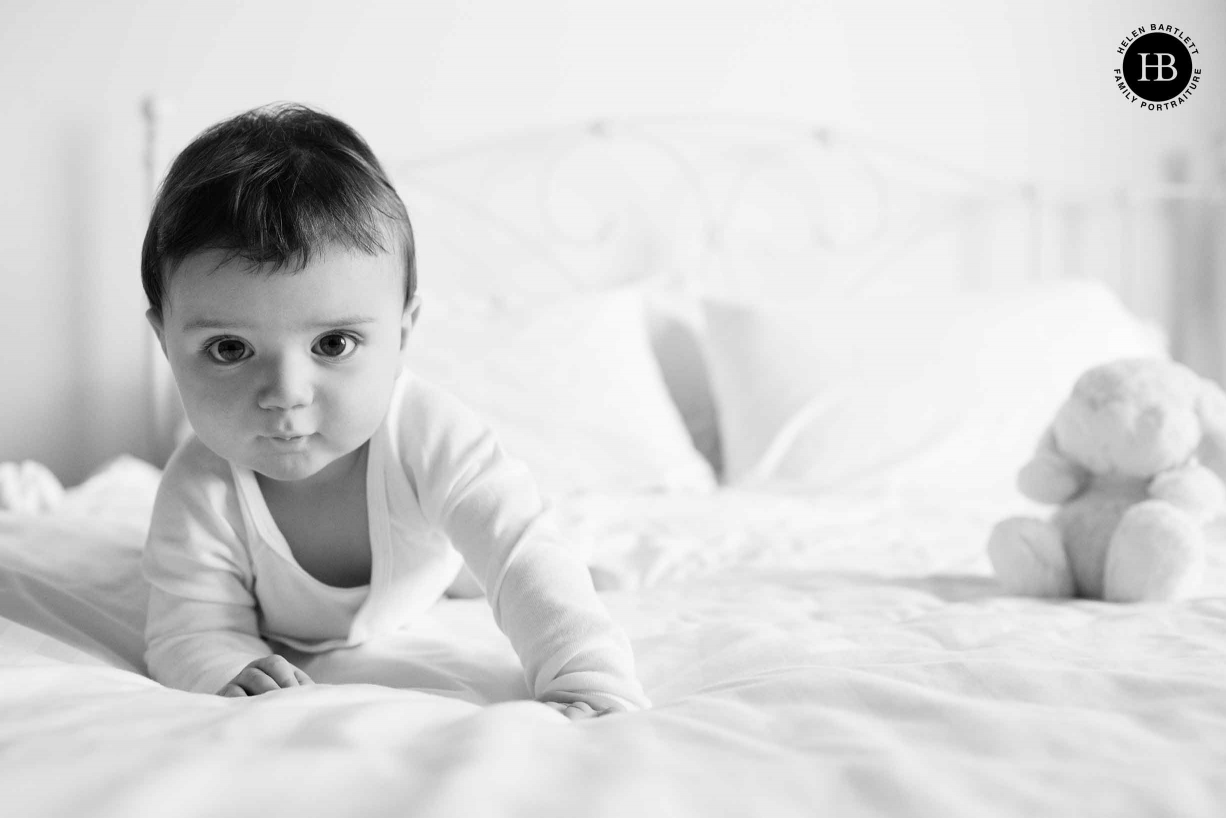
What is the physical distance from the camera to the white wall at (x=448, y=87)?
7.27 feet

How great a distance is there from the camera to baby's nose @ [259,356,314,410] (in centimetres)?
79

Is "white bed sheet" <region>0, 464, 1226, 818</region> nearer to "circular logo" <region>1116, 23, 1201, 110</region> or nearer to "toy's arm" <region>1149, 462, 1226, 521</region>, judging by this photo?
"toy's arm" <region>1149, 462, 1226, 521</region>

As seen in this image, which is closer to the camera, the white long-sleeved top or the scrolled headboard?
the white long-sleeved top

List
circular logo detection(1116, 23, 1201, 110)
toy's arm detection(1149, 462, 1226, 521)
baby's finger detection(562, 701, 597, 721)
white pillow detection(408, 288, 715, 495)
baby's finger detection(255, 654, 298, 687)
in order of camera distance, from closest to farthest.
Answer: baby's finger detection(562, 701, 597, 721)
baby's finger detection(255, 654, 298, 687)
toy's arm detection(1149, 462, 1226, 521)
white pillow detection(408, 288, 715, 495)
circular logo detection(1116, 23, 1201, 110)

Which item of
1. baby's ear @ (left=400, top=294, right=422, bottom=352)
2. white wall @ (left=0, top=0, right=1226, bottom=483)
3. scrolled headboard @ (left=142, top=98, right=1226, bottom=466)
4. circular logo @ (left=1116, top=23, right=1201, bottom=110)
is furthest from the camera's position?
circular logo @ (left=1116, top=23, right=1201, bottom=110)

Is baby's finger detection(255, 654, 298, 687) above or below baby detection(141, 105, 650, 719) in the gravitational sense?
below

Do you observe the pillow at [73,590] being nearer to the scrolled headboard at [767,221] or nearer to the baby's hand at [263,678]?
the baby's hand at [263,678]

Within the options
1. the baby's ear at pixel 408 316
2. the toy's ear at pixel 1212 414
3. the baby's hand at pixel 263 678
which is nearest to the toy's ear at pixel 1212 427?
the toy's ear at pixel 1212 414

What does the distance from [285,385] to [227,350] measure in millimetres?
61

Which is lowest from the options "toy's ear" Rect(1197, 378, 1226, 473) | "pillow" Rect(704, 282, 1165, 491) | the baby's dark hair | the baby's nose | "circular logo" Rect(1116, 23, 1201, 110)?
"pillow" Rect(704, 282, 1165, 491)

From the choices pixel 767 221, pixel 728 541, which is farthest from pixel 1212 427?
pixel 767 221

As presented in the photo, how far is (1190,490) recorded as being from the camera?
1.05 meters

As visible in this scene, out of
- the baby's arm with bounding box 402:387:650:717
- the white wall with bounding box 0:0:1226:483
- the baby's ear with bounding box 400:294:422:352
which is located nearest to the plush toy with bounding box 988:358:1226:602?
the baby's arm with bounding box 402:387:650:717

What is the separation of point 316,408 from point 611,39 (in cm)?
Answer: 184
